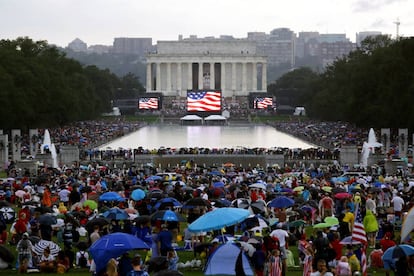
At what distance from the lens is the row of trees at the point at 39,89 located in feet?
230

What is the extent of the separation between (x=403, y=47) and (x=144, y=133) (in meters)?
30.6

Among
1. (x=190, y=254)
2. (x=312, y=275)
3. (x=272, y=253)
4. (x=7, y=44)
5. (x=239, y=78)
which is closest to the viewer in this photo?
(x=312, y=275)

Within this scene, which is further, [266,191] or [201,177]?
[201,177]

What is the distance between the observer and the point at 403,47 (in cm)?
6744

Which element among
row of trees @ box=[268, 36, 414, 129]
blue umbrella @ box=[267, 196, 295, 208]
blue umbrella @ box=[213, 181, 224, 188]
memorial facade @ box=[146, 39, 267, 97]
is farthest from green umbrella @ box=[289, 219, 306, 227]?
memorial facade @ box=[146, 39, 267, 97]

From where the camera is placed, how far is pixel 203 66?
582ft

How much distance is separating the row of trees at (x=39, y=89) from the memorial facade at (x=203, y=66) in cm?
6173

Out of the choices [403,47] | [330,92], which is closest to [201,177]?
[403,47]

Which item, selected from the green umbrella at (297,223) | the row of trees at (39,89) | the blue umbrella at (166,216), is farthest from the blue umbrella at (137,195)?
the row of trees at (39,89)

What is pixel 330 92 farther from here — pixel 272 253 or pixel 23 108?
pixel 272 253

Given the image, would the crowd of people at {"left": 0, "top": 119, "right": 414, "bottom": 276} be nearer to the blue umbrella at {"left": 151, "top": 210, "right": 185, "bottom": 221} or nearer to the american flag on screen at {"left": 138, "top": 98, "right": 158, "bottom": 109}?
the blue umbrella at {"left": 151, "top": 210, "right": 185, "bottom": 221}

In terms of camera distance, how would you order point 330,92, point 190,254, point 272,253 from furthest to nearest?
point 330,92, point 190,254, point 272,253

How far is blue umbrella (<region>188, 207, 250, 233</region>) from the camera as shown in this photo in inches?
787

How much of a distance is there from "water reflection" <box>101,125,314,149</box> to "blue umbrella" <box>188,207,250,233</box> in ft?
160
